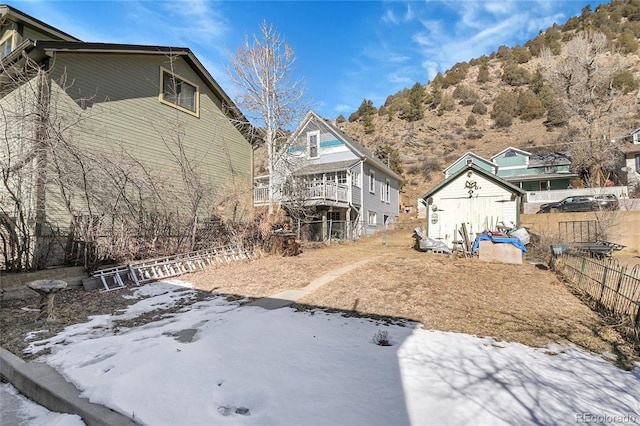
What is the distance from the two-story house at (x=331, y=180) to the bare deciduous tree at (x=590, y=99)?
769 inches

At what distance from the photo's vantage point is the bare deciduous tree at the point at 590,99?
28.7 metres

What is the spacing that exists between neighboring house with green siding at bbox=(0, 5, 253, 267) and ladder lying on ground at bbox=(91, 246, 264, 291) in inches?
40.4

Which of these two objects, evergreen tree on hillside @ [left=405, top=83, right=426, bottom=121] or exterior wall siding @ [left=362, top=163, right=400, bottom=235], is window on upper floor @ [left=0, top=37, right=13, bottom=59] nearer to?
exterior wall siding @ [left=362, top=163, right=400, bottom=235]

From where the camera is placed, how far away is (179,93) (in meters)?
13.7

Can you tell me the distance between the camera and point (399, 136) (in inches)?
1971

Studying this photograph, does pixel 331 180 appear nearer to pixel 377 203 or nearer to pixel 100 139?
pixel 377 203

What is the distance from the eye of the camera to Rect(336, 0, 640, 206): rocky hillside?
4153cm

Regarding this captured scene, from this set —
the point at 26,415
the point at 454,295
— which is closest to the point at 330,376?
the point at 26,415

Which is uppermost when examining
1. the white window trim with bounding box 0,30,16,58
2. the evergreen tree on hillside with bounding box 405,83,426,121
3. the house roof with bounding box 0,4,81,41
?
the evergreen tree on hillside with bounding box 405,83,426,121

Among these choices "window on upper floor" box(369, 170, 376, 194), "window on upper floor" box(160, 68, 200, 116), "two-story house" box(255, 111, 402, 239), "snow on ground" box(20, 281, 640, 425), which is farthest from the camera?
"window on upper floor" box(369, 170, 376, 194)

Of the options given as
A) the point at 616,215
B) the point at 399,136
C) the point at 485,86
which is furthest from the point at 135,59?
the point at 485,86

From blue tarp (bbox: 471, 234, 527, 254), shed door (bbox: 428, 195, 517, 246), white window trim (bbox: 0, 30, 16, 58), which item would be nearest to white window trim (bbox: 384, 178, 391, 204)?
shed door (bbox: 428, 195, 517, 246)

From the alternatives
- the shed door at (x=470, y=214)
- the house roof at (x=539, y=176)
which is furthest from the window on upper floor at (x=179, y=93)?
the house roof at (x=539, y=176)

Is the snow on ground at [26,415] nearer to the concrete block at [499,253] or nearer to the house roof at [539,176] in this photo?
the concrete block at [499,253]
